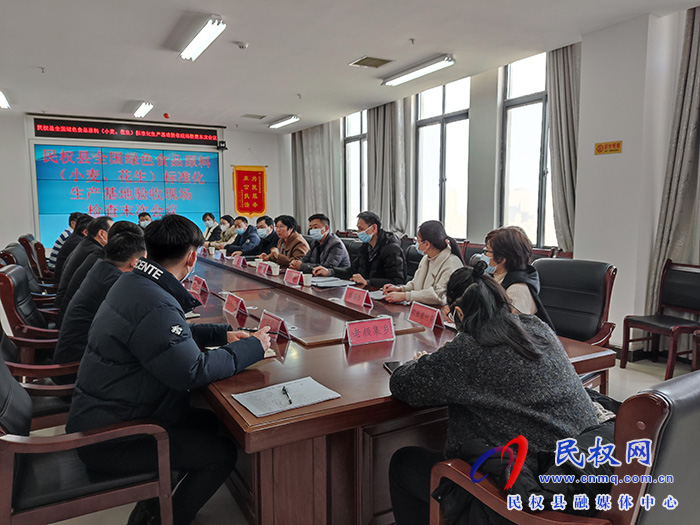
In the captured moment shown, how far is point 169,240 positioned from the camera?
164 centimetres

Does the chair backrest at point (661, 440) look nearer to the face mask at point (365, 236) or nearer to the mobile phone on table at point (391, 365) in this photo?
the mobile phone on table at point (391, 365)

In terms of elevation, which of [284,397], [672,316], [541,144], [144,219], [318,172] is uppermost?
[318,172]

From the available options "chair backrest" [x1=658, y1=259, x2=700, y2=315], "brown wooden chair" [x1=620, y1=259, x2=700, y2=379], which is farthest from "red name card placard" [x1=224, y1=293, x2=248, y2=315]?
"chair backrest" [x1=658, y1=259, x2=700, y2=315]

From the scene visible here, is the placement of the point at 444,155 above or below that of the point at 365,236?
above

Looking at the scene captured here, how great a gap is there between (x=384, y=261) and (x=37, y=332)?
2.32 meters

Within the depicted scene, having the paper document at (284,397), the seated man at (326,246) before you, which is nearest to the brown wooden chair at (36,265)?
the seated man at (326,246)

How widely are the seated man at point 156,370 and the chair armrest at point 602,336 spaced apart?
1.72 m

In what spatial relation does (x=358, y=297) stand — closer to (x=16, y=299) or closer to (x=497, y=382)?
(x=497, y=382)

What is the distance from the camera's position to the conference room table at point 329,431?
134cm

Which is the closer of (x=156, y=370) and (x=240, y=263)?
(x=156, y=370)

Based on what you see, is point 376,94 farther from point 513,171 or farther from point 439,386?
point 439,386

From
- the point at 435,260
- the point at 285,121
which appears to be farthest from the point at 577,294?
the point at 285,121

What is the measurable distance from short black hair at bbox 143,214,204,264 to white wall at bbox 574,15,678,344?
11.9 ft

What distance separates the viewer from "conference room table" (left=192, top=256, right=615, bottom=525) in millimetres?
1336
